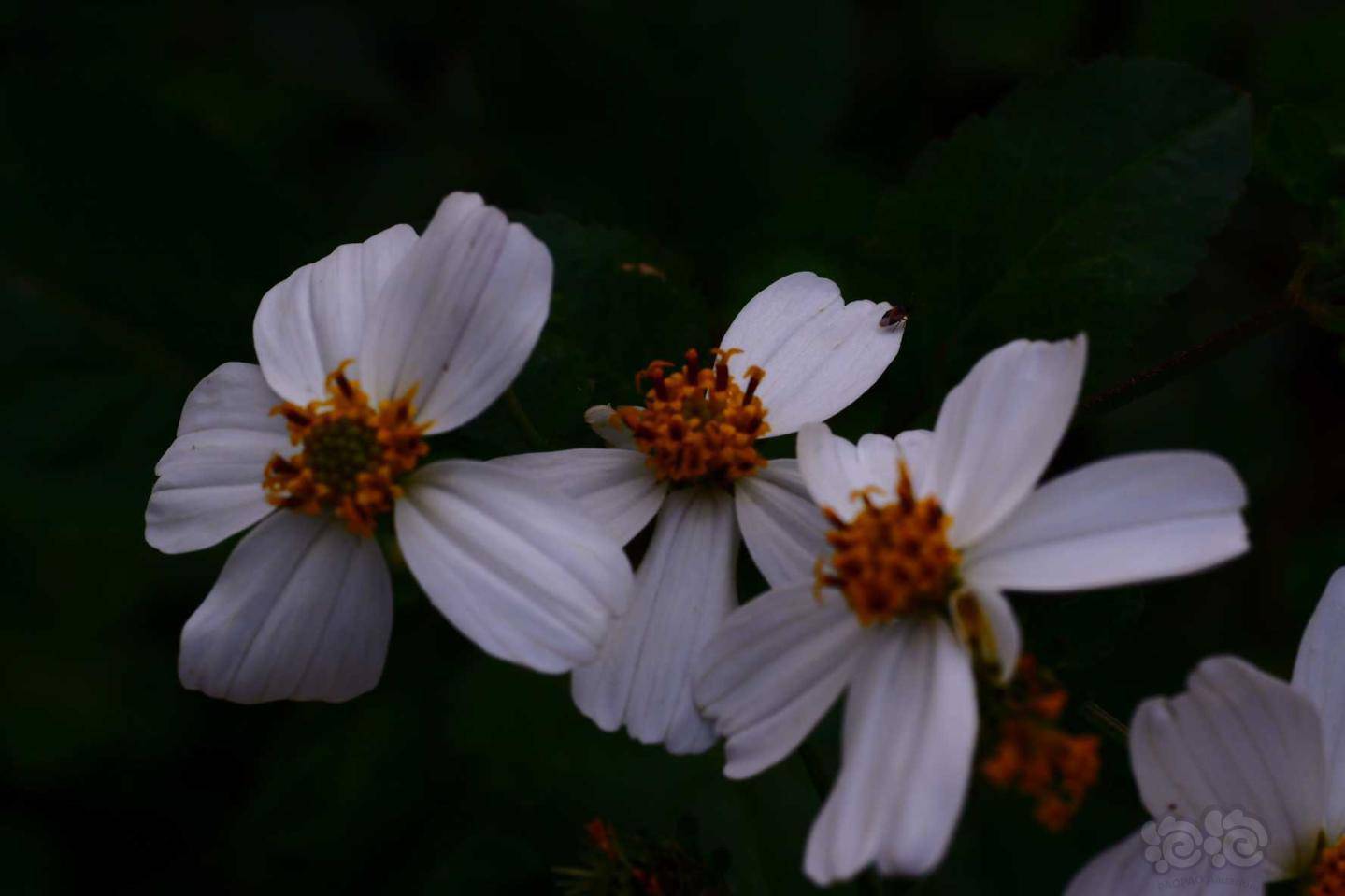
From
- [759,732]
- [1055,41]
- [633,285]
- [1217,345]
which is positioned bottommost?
[759,732]

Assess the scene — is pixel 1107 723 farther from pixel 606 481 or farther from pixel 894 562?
pixel 606 481

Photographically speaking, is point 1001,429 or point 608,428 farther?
point 608,428

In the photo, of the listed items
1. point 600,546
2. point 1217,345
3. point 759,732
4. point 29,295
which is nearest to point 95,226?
point 29,295

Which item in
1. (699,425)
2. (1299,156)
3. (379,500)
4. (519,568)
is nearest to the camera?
(519,568)

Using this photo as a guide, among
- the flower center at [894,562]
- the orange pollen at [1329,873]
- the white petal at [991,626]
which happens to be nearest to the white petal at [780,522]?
the flower center at [894,562]

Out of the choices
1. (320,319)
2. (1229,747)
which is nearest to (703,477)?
(320,319)

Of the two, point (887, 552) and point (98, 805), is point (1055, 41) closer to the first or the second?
point (887, 552)

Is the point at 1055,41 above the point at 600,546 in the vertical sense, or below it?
above
